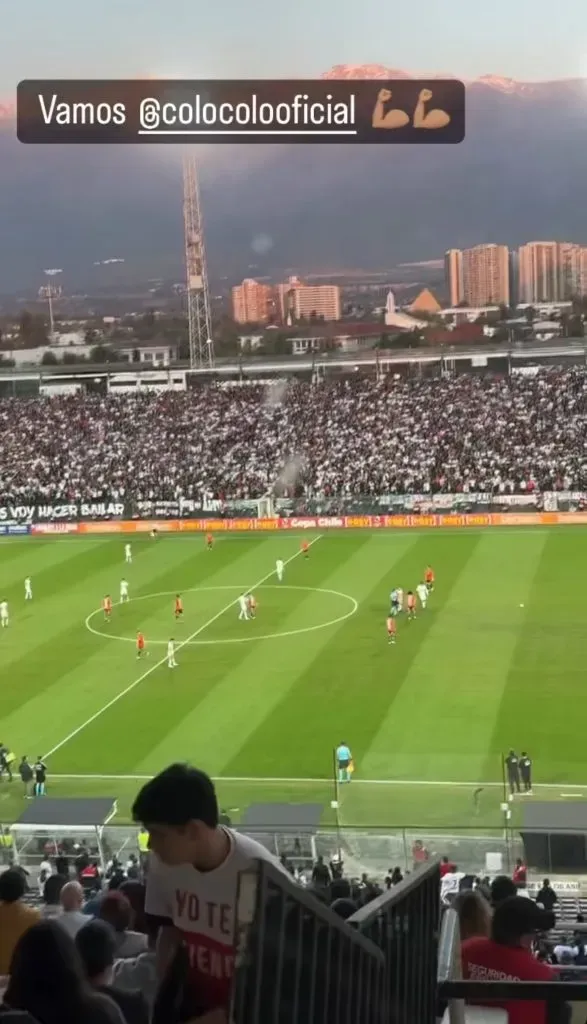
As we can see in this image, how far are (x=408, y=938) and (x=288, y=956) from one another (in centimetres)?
75

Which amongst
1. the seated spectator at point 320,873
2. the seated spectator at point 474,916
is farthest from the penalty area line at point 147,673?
the seated spectator at point 474,916

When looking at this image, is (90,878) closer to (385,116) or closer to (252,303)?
(385,116)

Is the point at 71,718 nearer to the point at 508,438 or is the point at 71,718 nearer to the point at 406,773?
the point at 406,773

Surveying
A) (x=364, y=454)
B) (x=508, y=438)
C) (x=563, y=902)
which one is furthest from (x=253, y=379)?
(x=563, y=902)

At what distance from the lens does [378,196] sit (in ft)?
270

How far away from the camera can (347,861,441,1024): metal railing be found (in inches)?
106

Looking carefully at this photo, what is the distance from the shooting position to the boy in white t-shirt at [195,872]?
279 cm

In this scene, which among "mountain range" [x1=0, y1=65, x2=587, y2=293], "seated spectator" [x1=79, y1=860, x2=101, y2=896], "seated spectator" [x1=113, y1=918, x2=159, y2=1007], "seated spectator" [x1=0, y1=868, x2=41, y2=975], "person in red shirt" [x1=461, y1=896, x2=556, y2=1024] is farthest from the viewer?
"mountain range" [x1=0, y1=65, x2=587, y2=293]

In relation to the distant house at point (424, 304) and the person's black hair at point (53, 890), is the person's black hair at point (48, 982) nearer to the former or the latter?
the person's black hair at point (53, 890)

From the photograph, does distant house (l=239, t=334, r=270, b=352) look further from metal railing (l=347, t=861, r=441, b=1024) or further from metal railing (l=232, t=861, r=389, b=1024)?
metal railing (l=232, t=861, r=389, b=1024)

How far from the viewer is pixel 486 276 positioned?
7688 cm

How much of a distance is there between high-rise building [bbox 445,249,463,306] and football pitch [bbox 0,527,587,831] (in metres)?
43.0

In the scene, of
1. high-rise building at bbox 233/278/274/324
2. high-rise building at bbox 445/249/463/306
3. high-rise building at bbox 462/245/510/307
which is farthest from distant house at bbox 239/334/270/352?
high-rise building at bbox 462/245/510/307

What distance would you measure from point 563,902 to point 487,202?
7559cm
